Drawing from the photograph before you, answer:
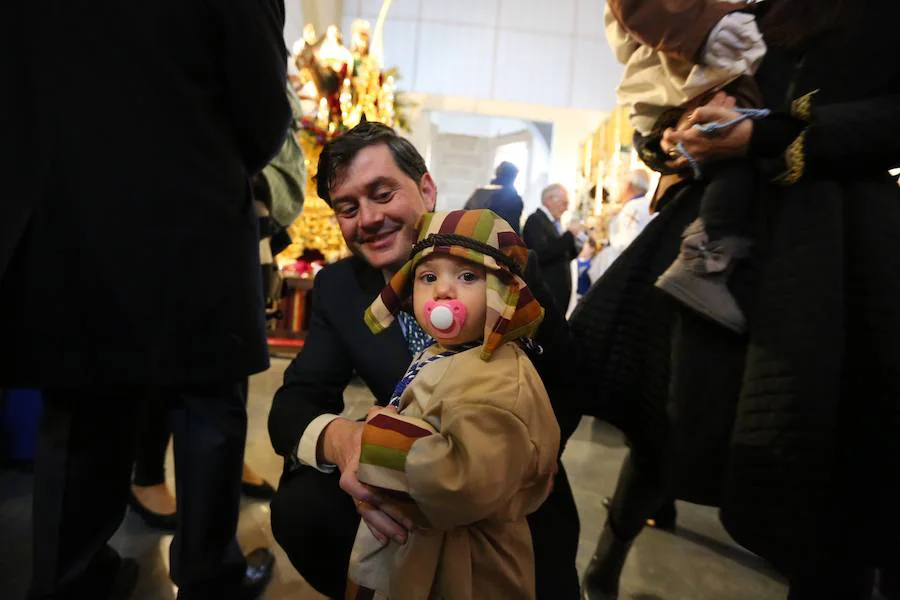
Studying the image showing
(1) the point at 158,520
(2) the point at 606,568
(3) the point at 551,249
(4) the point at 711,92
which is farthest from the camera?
(3) the point at 551,249

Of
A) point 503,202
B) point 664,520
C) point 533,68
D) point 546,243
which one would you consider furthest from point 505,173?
point 533,68

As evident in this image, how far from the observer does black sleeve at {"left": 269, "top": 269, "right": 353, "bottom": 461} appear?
3.31ft

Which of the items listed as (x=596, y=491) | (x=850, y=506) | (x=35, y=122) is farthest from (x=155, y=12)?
(x=596, y=491)

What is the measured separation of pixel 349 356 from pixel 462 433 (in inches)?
19.1

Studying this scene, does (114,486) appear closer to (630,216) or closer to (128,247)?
(128,247)

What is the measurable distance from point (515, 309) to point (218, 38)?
2.25 ft

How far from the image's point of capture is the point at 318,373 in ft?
3.52

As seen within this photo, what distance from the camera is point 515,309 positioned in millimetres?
727

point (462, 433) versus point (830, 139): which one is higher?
point (830, 139)

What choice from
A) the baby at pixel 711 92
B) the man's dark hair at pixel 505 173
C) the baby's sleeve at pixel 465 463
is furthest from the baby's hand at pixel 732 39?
the man's dark hair at pixel 505 173

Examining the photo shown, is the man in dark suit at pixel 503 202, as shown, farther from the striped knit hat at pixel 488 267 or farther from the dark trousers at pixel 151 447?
the dark trousers at pixel 151 447

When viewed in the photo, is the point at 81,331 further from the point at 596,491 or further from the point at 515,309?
the point at 596,491

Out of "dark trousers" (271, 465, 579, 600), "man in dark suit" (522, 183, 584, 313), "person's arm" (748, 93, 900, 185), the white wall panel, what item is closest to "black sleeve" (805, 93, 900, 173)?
"person's arm" (748, 93, 900, 185)

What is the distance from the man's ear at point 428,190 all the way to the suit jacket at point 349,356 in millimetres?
167
